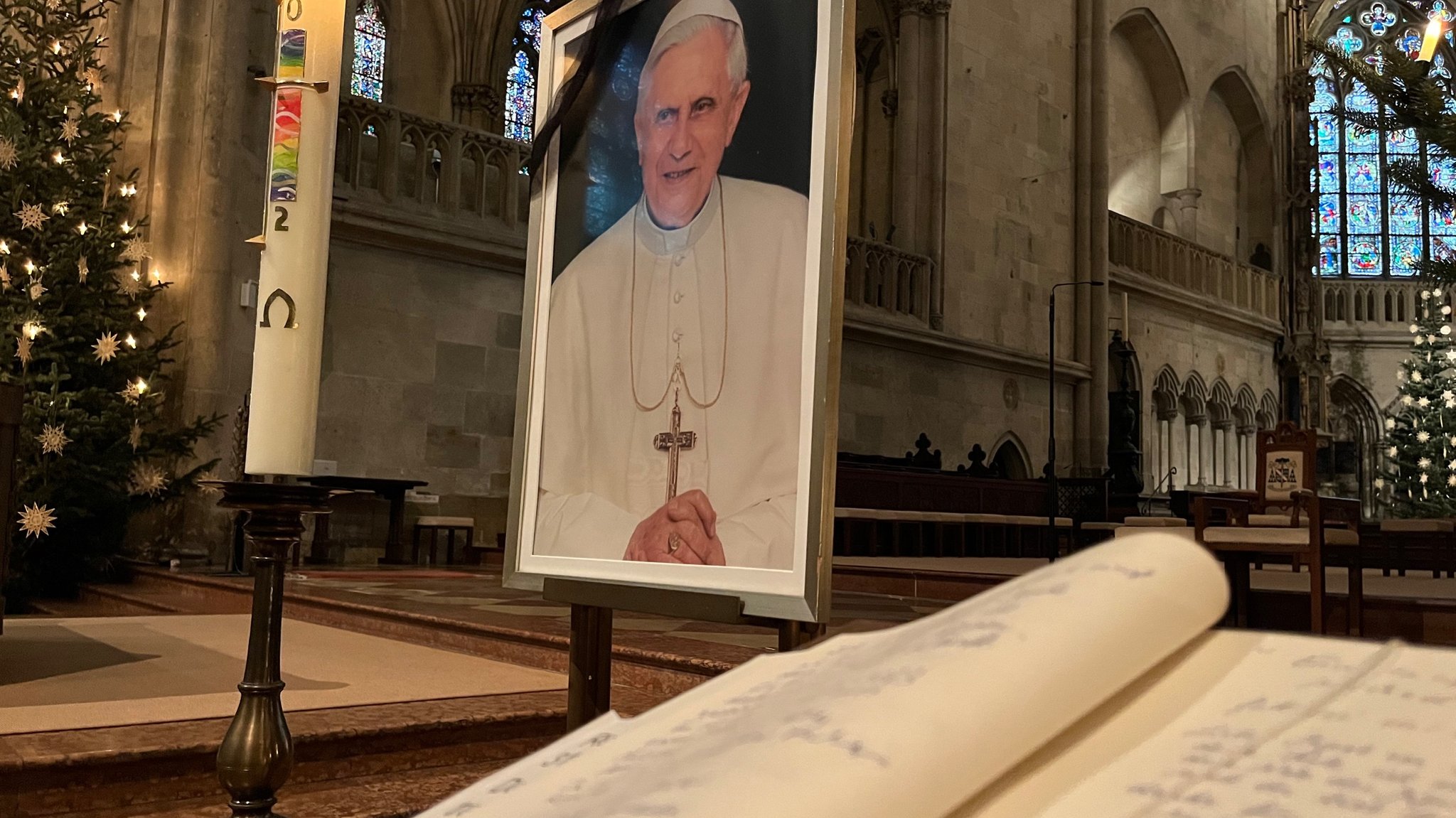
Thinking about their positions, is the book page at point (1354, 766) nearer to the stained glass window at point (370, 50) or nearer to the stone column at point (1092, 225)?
the stained glass window at point (370, 50)

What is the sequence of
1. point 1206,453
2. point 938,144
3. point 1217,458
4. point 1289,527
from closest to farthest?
point 1289,527
point 938,144
point 1206,453
point 1217,458

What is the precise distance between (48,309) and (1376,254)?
2179 cm

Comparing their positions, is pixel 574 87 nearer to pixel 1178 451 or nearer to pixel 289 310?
pixel 289 310

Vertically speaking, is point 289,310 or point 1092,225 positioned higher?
point 1092,225

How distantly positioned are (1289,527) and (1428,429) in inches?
565

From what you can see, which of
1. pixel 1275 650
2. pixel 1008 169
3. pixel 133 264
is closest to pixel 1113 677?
pixel 1275 650

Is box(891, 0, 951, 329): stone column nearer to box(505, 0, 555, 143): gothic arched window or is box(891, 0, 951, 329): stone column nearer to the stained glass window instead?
box(505, 0, 555, 143): gothic arched window

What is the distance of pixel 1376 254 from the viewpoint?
21.1 meters

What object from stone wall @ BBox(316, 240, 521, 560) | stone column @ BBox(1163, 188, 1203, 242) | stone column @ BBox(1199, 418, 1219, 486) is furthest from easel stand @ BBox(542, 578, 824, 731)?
stone column @ BBox(1163, 188, 1203, 242)

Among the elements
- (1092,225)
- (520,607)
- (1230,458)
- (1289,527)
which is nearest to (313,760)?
(520,607)

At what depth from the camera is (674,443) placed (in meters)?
1.74

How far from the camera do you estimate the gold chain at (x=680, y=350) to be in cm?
167

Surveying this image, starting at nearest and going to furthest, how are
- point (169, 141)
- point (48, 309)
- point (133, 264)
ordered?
1. point (48, 309)
2. point (133, 264)
3. point (169, 141)

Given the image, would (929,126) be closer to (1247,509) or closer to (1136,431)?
(1136,431)
